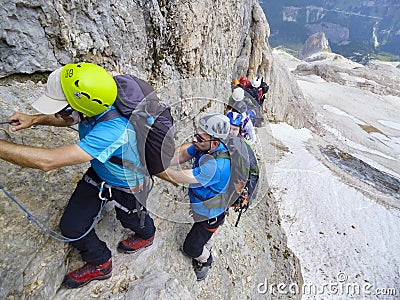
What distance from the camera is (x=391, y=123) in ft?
202

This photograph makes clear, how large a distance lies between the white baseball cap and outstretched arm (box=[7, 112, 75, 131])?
0.83 meters

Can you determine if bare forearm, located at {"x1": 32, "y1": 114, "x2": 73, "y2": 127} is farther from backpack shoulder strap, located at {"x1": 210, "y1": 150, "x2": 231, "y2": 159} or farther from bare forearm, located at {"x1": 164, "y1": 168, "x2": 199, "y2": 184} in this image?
backpack shoulder strap, located at {"x1": 210, "y1": 150, "x2": 231, "y2": 159}

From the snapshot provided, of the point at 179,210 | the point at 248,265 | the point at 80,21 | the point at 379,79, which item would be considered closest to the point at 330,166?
the point at 248,265

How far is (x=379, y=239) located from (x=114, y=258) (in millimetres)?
16237

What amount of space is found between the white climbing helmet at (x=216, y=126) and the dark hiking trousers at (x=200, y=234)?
2346mm

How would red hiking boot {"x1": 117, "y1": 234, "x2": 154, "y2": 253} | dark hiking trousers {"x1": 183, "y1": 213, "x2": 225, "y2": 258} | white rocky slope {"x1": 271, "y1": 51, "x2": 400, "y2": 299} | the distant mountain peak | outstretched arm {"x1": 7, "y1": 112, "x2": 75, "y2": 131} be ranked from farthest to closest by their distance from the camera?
the distant mountain peak → white rocky slope {"x1": 271, "y1": 51, "x2": 400, "y2": 299} → dark hiking trousers {"x1": 183, "y1": 213, "x2": 225, "y2": 258} → red hiking boot {"x1": 117, "y1": 234, "x2": 154, "y2": 253} → outstretched arm {"x1": 7, "y1": 112, "x2": 75, "y2": 131}

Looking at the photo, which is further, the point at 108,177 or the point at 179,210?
the point at 179,210

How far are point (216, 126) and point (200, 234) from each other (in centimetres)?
293

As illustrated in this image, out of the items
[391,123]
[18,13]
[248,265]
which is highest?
[18,13]

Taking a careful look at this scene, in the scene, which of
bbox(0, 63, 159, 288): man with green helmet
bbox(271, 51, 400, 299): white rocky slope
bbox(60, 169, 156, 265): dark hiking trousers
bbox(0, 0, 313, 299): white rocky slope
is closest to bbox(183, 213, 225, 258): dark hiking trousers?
bbox(0, 0, 313, 299): white rocky slope

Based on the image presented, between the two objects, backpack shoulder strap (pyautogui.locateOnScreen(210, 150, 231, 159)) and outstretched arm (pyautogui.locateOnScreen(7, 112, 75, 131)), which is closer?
outstretched arm (pyautogui.locateOnScreen(7, 112, 75, 131))

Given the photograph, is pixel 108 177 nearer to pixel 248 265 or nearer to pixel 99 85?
pixel 99 85

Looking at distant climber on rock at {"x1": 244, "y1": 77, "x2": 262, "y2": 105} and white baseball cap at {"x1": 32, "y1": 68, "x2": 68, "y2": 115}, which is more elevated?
white baseball cap at {"x1": 32, "y1": 68, "x2": 68, "y2": 115}

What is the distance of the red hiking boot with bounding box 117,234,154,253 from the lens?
622 cm
